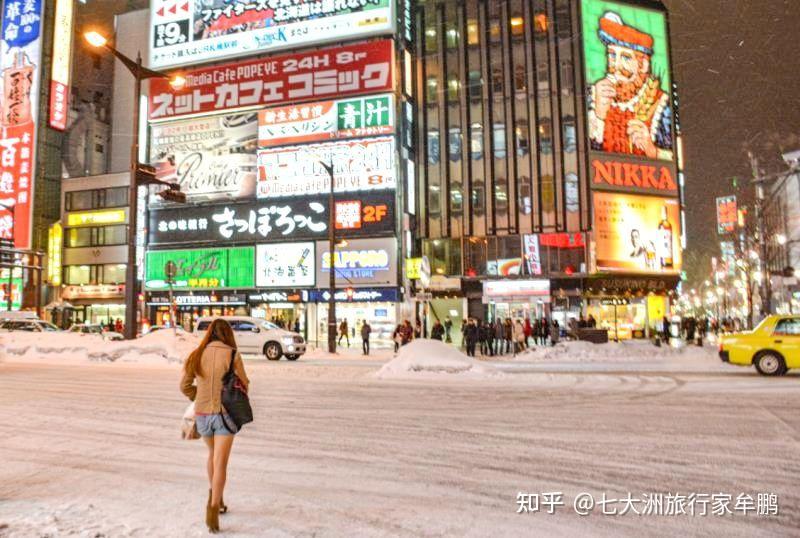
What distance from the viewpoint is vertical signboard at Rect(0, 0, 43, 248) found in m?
48.5

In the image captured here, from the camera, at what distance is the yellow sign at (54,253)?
5034 centimetres

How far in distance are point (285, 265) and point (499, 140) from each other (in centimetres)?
1750

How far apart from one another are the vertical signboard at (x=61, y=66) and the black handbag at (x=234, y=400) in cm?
5123

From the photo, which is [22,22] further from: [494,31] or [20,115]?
[494,31]

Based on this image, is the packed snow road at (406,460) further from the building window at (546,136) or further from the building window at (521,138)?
the building window at (521,138)

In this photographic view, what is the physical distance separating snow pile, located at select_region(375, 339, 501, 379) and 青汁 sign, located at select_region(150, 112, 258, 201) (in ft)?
97.2

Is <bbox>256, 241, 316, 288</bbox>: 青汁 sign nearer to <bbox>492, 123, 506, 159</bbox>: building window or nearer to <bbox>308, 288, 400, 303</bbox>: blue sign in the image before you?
<bbox>308, 288, 400, 303</bbox>: blue sign

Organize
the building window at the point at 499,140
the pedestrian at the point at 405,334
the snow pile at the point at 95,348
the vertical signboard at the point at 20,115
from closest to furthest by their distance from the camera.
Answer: the snow pile at the point at 95,348 < the pedestrian at the point at 405,334 < the building window at the point at 499,140 < the vertical signboard at the point at 20,115

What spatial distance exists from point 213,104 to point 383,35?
13.9 meters

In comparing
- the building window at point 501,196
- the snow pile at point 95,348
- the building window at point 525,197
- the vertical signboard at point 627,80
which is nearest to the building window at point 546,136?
the building window at point 525,197

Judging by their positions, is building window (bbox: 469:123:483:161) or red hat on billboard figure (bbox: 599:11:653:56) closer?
red hat on billboard figure (bbox: 599:11:653:56)

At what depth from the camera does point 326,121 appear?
138ft

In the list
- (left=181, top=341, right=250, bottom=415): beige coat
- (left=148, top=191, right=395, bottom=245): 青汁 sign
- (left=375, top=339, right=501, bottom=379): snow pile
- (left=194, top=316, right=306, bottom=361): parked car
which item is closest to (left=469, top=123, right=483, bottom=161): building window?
(left=148, top=191, right=395, bottom=245): 青汁 sign

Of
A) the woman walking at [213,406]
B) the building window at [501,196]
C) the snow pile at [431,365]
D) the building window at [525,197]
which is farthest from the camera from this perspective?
the building window at [501,196]
